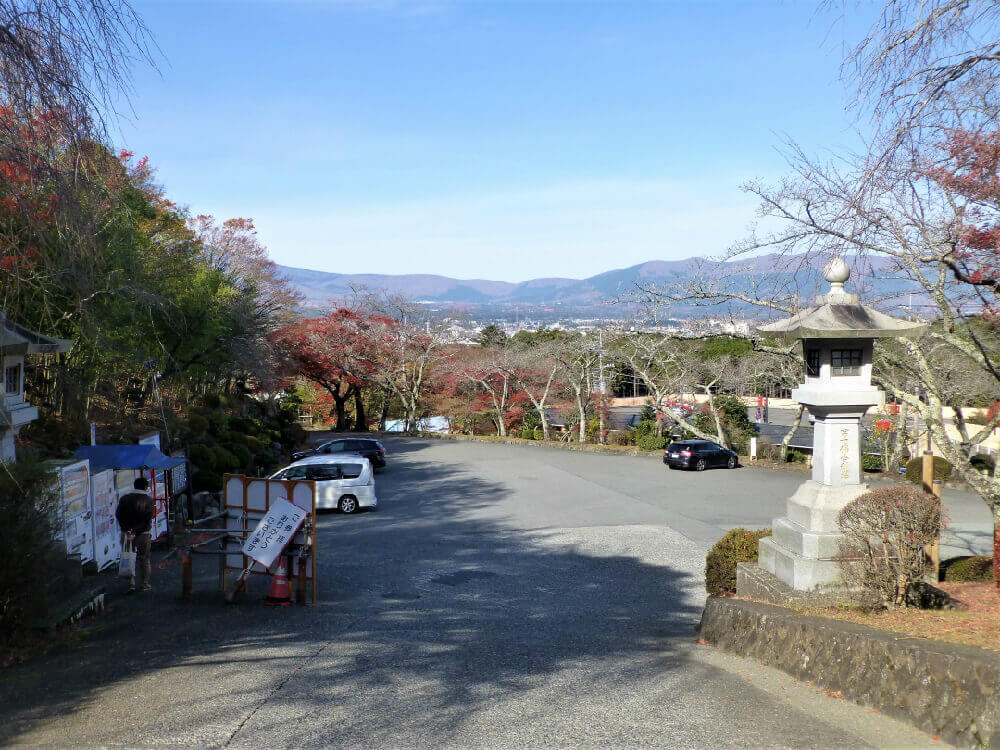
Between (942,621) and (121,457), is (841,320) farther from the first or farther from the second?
(121,457)

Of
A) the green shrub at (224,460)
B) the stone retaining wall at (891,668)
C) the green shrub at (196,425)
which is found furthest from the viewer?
the green shrub at (196,425)

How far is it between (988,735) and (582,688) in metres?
2.84

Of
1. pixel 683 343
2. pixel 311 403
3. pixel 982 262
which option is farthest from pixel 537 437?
pixel 982 262

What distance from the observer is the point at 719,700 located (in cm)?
587

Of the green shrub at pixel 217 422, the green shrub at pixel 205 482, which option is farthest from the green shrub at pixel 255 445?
the green shrub at pixel 205 482

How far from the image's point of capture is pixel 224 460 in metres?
19.7

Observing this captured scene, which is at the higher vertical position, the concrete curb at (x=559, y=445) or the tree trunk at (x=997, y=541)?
the tree trunk at (x=997, y=541)

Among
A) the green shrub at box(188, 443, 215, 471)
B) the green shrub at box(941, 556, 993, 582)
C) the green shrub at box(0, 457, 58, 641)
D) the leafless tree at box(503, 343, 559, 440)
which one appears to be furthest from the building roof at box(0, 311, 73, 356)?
the leafless tree at box(503, 343, 559, 440)

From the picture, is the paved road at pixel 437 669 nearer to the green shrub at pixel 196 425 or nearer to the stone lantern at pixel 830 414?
the stone lantern at pixel 830 414

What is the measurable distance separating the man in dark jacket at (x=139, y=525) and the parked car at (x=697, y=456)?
767 inches

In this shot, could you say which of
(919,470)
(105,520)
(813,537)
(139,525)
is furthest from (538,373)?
(813,537)

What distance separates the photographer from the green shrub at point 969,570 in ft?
36.7

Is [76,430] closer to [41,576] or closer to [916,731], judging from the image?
[41,576]

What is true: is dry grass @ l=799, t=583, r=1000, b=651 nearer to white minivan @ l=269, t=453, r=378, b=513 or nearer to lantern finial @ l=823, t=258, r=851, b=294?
lantern finial @ l=823, t=258, r=851, b=294
